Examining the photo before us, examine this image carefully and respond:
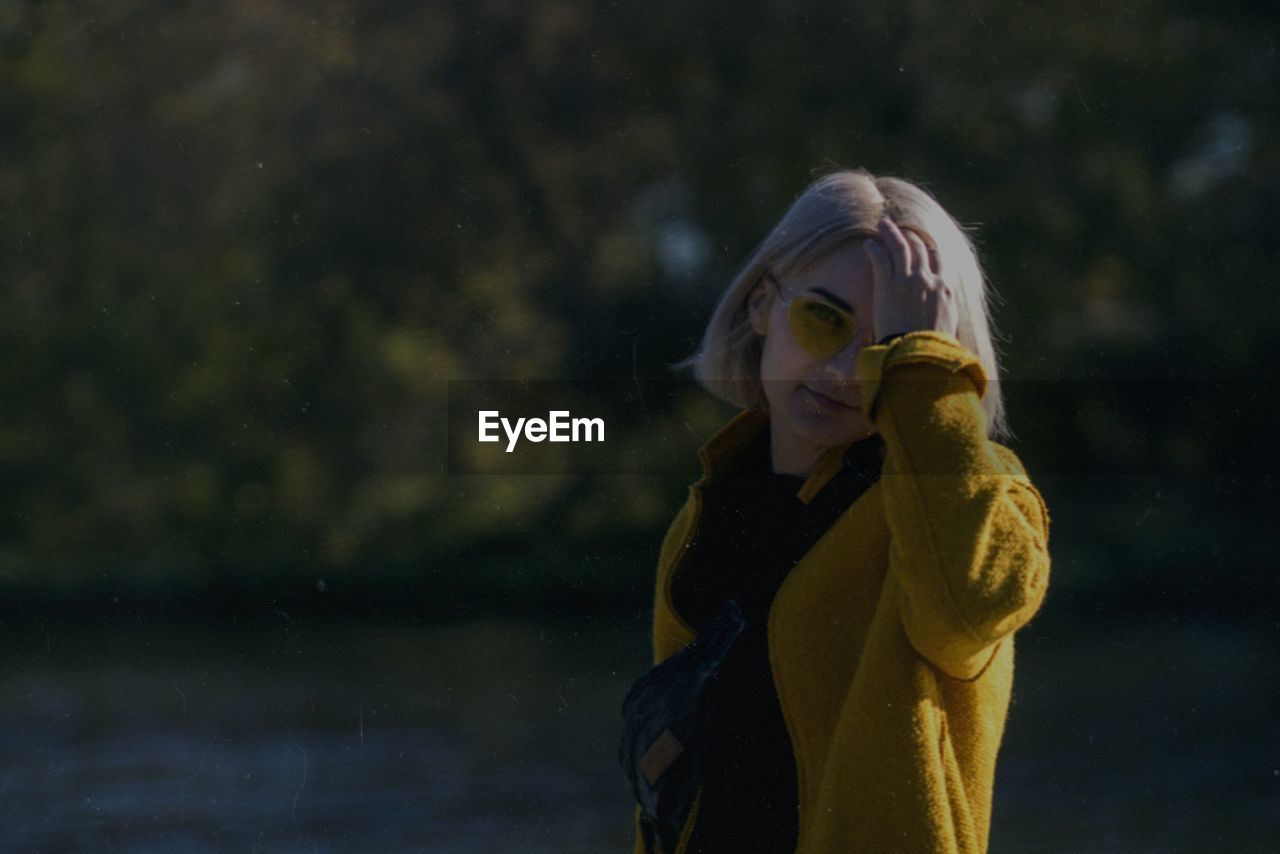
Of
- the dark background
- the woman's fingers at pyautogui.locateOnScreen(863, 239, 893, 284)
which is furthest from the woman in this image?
the dark background

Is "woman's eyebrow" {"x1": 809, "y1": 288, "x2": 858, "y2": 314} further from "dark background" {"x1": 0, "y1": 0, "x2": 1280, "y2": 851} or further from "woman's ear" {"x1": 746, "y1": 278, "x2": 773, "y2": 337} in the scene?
"dark background" {"x1": 0, "y1": 0, "x2": 1280, "y2": 851}

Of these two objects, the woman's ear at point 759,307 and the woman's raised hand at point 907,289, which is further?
the woman's ear at point 759,307

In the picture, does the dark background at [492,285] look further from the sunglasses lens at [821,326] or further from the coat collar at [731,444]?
the sunglasses lens at [821,326]

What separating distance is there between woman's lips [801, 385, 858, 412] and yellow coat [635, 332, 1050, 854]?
10 centimetres

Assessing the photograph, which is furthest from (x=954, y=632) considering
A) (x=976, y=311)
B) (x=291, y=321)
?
(x=291, y=321)

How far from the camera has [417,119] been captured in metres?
7.13

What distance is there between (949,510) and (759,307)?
35 centimetres

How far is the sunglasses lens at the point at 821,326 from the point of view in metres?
1.32

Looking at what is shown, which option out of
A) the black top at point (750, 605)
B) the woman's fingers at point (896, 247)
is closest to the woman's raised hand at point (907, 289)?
the woman's fingers at point (896, 247)

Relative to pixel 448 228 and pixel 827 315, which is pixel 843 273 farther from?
pixel 448 228

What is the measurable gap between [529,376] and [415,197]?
3.80 feet

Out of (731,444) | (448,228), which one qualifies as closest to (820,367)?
(731,444)

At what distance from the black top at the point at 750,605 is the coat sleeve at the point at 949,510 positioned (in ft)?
0.47

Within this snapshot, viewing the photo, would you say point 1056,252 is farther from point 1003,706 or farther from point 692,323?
point 1003,706
